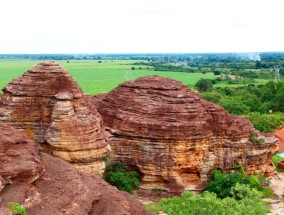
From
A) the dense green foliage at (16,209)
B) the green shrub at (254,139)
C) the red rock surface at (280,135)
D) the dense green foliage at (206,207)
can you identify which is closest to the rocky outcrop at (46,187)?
the dense green foliage at (16,209)

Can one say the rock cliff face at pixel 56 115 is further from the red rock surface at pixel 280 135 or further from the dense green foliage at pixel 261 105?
the dense green foliage at pixel 261 105

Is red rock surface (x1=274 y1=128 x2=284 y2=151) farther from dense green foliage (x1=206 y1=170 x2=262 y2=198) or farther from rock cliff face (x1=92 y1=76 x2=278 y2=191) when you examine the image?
dense green foliage (x1=206 y1=170 x2=262 y2=198)

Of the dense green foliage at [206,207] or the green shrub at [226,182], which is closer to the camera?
the dense green foliage at [206,207]

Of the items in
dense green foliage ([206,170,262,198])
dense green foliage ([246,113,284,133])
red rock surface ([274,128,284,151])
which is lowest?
red rock surface ([274,128,284,151])

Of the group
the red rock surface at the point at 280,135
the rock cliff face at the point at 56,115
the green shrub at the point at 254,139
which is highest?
the rock cliff face at the point at 56,115

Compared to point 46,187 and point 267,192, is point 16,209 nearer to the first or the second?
point 46,187

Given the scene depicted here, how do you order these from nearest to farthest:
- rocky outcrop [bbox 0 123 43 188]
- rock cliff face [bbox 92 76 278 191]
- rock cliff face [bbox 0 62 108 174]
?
rocky outcrop [bbox 0 123 43 188] < rock cliff face [bbox 0 62 108 174] < rock cliff face [bbox 92 76 278 191]

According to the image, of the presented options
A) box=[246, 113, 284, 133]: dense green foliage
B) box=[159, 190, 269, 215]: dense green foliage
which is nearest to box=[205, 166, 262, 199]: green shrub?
box=[159, 190, 269, 215]: dense green foliage

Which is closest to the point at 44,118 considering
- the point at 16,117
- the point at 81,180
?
the point at 16,117
